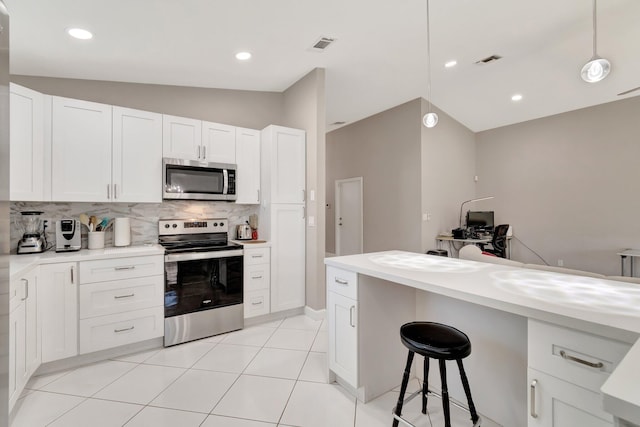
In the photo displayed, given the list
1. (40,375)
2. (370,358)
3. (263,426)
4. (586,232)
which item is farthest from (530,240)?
(40,375)

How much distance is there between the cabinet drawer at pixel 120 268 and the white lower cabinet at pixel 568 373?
2.81 meters

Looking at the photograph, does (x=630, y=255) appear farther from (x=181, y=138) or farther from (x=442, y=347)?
(x=181, y=138)

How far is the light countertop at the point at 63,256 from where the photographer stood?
202cm

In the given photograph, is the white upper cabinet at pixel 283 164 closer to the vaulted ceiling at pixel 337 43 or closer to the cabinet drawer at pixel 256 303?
the vaulted ceiling at pixel 337 43

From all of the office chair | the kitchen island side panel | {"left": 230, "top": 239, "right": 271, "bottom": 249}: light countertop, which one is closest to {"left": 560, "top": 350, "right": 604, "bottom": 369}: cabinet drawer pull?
the kitchen island side panel

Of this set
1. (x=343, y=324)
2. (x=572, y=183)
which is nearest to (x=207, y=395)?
(x=343, y=324)

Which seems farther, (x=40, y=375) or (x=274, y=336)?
Result: (x=274, y=336)

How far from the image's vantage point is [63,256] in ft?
7.82

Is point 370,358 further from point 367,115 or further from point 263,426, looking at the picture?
point 367,115

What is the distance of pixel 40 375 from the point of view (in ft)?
7.56

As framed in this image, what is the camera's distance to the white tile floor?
182cm

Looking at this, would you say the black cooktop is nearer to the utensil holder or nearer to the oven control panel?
the oven control panel

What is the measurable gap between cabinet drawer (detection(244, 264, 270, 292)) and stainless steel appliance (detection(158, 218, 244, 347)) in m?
0.08

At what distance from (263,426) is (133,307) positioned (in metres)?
1.62
